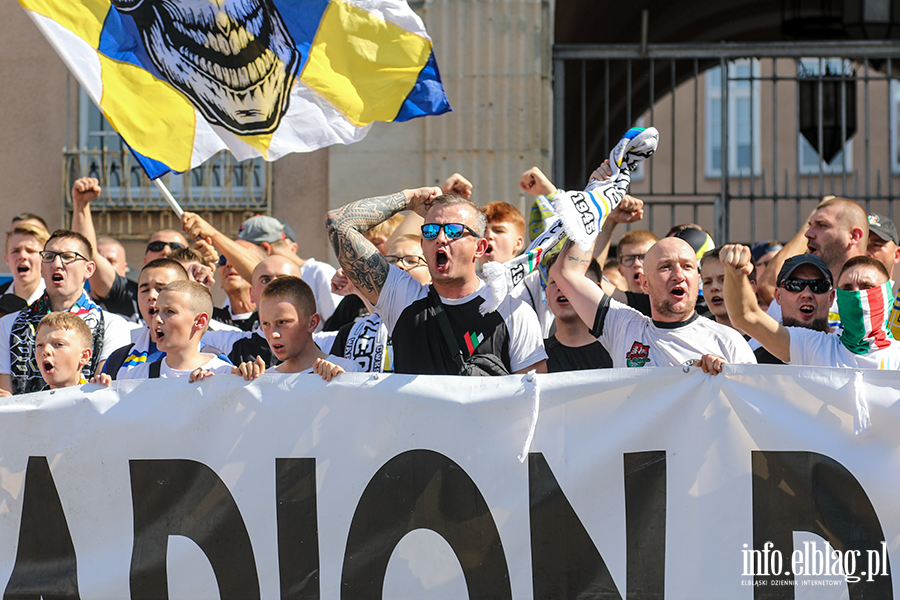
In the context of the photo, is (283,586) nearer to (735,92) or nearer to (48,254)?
(48,254)

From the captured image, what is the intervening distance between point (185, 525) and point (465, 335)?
1.27 metres

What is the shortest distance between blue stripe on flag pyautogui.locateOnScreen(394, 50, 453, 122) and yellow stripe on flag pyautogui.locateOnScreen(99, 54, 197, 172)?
1.13 meters

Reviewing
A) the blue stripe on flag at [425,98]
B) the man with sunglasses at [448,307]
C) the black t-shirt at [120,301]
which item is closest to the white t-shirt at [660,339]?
the man with sunglasses at [448,307]

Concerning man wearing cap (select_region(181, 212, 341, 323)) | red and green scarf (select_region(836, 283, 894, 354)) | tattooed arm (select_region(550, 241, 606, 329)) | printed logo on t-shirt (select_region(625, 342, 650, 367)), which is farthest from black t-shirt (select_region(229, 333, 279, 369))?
red and green scarf (select_region(836, 283, 894, 354))

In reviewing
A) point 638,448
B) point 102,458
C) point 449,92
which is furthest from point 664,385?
point 449,92

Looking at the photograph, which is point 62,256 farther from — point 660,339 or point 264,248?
point 660,339

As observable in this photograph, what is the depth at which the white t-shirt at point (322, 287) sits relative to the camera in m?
6.43

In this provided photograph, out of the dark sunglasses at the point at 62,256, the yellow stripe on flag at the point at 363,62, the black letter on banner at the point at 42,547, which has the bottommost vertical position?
the black letter on banner at the point at 42,547

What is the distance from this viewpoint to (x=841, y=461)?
364 centimetres

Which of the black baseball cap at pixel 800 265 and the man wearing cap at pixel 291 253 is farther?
the man wearing cap at pixel 291 253

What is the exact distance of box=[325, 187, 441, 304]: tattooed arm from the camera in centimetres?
423

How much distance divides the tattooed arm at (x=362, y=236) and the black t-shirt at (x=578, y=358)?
0.93 meters

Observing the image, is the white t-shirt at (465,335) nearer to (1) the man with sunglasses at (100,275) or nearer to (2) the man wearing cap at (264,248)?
(2) the man wearing cap at (264,248)

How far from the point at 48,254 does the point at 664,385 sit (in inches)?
131
